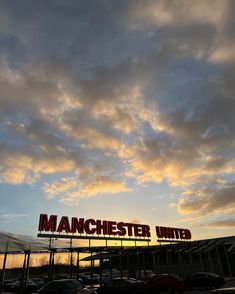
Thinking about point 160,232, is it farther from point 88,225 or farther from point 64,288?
point 64,288

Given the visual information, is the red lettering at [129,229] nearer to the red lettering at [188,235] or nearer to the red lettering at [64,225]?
the red lettering at [64,225]

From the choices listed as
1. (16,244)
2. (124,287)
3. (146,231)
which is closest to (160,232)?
(146,231)

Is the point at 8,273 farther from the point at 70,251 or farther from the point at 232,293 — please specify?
the point at 232,293

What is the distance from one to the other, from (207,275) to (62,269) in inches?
2650

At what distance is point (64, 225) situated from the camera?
34.9 m

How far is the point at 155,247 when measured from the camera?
140ft

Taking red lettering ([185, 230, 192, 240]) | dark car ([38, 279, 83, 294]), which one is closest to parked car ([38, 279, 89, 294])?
dark car ([38, 279, 83, 294])

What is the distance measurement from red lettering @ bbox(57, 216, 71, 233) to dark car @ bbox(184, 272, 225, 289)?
14.5 meters

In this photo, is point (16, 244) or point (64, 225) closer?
point (16, 244)

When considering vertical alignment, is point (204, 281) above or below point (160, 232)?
below

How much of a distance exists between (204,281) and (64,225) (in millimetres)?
16483

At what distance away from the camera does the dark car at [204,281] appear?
29172 millimetres

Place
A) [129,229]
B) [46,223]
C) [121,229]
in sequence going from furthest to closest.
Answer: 1. [129,229]
2. [121,229]
3. [46,223]

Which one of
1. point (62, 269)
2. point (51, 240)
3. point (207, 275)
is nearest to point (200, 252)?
point (207, 275)
